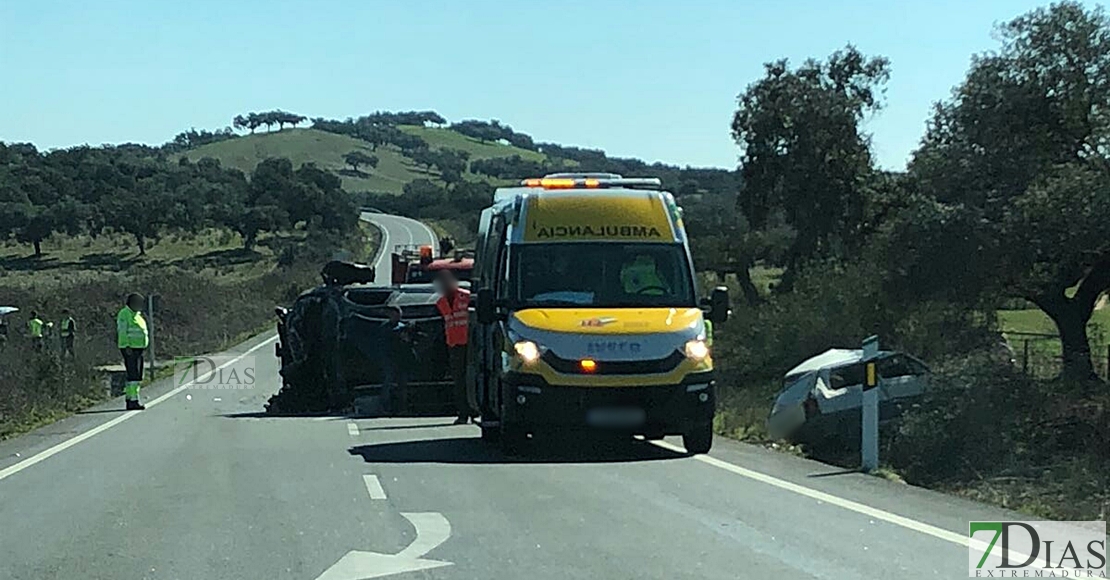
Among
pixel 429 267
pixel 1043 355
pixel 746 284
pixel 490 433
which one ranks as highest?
pixel 429 267

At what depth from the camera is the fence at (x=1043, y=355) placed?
A: 2384cm

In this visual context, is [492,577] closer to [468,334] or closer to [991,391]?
[468,334]

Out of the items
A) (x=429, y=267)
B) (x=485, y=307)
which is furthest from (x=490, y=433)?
(x=429, y=267)

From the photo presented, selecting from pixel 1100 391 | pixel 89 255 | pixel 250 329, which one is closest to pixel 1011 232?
pixel 1100 391

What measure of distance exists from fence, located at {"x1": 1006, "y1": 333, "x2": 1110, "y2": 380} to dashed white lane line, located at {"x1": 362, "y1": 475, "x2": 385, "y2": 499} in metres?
11.3

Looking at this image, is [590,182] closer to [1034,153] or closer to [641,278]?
[641,278]

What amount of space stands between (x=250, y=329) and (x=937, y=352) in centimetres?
3274

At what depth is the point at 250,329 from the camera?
5366 centimetres

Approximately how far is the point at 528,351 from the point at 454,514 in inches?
130

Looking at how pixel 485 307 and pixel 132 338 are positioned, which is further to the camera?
pixel 132 338

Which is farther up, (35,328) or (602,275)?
(602,275)

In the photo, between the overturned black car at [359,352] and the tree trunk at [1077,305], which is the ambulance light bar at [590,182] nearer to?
the overturned black car at [359,352]

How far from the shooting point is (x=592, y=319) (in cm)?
1365

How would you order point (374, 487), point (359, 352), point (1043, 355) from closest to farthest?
1. point (374, 487)
2. point (359, 352)
3. point (1043, 355)
